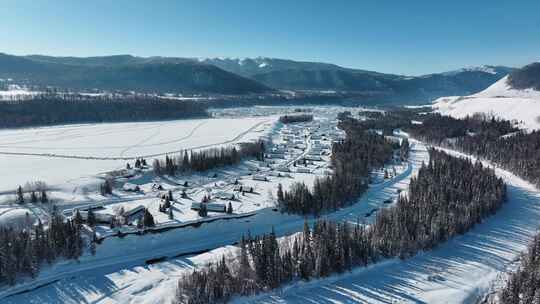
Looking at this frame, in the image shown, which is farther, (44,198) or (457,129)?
(457,129)

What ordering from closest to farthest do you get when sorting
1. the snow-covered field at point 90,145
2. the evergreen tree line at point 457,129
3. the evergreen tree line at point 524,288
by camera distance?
1. the evergreen tree line at point 524,288
2. the snow-covered field at point 90,145
3. the evergreen tree line at point 457,129

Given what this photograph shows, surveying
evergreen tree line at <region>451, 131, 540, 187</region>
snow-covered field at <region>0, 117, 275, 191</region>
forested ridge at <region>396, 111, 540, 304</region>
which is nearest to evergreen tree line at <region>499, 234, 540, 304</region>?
forested ridge at <region>396, 111, 540, 304</region>

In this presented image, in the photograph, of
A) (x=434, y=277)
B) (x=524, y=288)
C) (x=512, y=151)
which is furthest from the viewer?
(x=512, y=151)

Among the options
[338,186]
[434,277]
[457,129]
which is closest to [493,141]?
[457,129]

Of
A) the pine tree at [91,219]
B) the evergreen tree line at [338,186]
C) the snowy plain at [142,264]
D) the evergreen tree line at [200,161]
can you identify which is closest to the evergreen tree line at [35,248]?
the snowy plain at [142,264]

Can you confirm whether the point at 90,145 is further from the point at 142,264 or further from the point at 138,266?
the point at 138,266

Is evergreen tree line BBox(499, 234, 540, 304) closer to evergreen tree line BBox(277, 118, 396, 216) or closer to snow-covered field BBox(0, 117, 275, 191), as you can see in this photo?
evergreen tree line BBox(277, 118, 396, 216)

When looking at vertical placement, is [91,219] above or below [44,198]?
below

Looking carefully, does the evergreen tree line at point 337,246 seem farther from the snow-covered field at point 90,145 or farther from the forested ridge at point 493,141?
the snow-covered field at point 90,145
